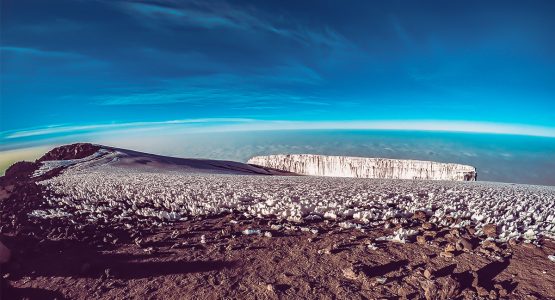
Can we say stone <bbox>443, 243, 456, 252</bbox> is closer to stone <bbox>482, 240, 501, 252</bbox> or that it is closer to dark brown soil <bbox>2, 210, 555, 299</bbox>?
dark brown soil <bbox>2, 210, 555, 299</bbox>

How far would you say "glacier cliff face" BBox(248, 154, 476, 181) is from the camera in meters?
47.2

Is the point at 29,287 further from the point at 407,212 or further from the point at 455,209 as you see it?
the point at 455,209

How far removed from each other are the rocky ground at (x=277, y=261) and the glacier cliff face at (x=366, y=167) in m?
43.1

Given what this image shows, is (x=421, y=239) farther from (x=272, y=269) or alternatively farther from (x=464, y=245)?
(x=272, y=269)

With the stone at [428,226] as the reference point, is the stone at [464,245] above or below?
below

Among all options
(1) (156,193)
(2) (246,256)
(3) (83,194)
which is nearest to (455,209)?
(2) (246,256)

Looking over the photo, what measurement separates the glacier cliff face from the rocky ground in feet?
141

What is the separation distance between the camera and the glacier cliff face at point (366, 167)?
4722cm

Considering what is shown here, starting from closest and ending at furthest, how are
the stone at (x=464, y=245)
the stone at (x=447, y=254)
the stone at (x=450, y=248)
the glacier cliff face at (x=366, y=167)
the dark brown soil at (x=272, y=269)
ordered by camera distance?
the dark brown soil at (x=272, y=269), the stone at (x=447, y=254), the stone at (x=450, y=248), the stone at (x=464, y=245), the glacier cliff face at (x=366, y=167)

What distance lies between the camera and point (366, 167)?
54.7 meters

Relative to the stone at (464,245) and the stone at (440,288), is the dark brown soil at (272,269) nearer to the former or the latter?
the stone at (440,288)

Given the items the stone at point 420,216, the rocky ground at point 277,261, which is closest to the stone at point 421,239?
the rocky ground at point 277,261

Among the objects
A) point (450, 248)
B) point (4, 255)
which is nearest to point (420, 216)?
point (450, 248)

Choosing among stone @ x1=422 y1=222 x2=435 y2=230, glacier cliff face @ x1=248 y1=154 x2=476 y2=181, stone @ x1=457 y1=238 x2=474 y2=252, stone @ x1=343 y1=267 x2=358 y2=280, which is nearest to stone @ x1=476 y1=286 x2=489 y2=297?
stone @ x1=457 y1=238 x2=474 y2=252
